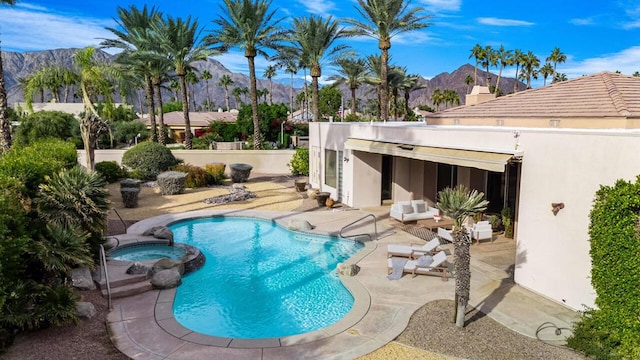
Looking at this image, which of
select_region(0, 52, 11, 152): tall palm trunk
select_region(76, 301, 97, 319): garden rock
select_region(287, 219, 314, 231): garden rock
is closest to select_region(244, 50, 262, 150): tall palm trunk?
select_region(0, 52, 11, 152): tall palm trunk

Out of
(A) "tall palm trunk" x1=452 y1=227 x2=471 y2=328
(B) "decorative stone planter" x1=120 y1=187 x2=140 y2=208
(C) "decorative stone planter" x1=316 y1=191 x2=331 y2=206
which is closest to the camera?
(A) "tall palm trunk" x1=452 y1=227 x2=471 y2=328

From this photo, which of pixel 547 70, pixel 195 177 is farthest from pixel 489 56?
pixel 195 177

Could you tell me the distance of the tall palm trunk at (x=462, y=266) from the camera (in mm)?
8852

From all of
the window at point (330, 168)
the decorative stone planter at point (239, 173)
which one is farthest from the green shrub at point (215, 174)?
the window at point (330, 168)

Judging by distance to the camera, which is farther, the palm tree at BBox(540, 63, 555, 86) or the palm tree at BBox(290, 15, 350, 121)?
the palm tree at BBox(540, 63, 555, 86)

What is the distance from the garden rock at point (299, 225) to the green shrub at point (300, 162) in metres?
13.2

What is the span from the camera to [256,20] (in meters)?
35.2

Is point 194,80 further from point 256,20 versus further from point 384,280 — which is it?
point 384,280

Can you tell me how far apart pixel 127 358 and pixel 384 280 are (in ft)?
21.8

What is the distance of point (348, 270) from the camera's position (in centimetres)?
1245

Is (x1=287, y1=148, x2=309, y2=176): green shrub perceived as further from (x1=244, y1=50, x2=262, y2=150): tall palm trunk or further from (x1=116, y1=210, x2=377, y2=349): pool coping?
(x1=116, y1=210, x2=377, y2=349): pool coping

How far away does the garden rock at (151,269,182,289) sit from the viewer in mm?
11508

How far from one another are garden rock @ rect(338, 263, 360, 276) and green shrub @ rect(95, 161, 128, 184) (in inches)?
831

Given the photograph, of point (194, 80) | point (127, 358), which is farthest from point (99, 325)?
point (194, 80)
